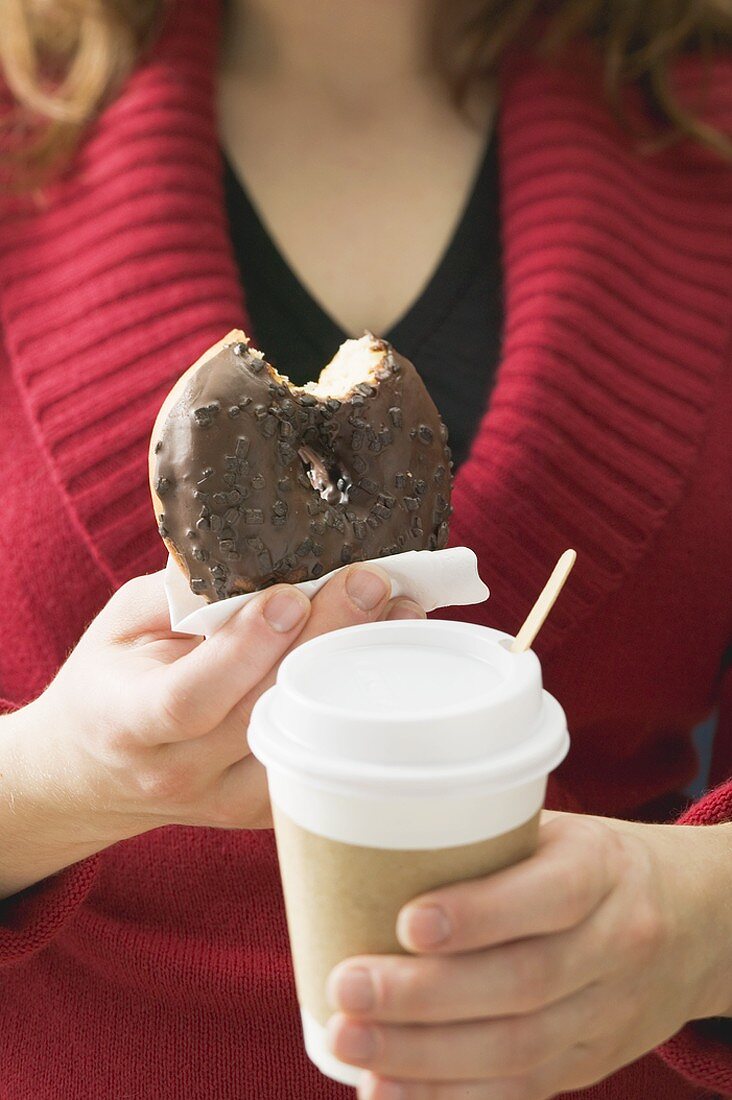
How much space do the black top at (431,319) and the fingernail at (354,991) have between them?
0.71m

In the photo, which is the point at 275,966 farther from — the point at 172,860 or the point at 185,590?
the point at 185,590

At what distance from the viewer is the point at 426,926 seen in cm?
57

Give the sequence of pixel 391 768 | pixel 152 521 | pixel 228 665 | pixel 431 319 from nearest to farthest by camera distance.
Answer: pixel 391 768
pixel 228 665
pixel 152 521
pixel 431 319

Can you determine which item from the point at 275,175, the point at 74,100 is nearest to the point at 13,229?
the point at 74,100

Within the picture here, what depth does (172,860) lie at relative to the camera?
1104 mm

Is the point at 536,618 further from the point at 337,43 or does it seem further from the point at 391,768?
the point at 337,43

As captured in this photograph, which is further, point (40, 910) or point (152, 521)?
point (152, 521)

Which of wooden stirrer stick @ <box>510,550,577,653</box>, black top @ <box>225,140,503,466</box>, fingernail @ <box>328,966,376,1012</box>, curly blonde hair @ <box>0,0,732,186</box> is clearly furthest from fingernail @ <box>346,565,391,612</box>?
curly blonde hair @ <box>0,0,732,186</box>

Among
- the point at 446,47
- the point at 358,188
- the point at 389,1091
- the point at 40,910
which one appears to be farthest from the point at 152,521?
the point at 446,47

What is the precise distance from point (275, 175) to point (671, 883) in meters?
0.99

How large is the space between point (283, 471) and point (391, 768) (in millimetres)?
265

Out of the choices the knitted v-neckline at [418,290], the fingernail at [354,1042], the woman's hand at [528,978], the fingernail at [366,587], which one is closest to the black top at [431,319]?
the knitted v-neckline at [418,290]

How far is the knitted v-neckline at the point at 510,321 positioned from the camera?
1.12m

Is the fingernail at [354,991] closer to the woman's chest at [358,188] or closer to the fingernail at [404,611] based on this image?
the fingernail at [404,611]
